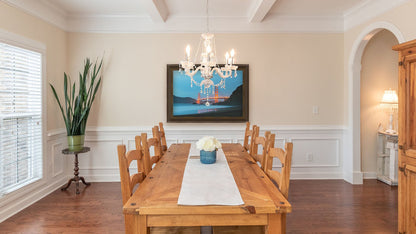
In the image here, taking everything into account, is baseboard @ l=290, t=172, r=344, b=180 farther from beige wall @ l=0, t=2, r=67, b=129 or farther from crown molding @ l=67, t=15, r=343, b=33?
beige wall @ l=0, t=2, r=67, b=129

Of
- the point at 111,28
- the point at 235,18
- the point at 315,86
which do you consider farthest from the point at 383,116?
the point at 111,28

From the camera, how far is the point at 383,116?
419 cm

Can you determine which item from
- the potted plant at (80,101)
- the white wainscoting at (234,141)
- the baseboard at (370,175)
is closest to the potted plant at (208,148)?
the white wainscoting at (234,141)

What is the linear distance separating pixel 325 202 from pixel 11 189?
12.6 ft

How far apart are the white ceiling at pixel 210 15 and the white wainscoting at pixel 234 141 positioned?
1.65 m

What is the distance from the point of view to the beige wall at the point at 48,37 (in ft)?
9.58

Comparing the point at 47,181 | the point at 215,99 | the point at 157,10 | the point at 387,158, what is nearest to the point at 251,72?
the point at 215,99

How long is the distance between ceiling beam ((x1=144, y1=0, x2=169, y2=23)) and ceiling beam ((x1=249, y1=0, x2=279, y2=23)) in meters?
1.31

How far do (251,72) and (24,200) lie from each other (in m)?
3.67

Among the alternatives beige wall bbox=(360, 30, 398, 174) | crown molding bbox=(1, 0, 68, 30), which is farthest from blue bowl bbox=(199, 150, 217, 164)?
beige wall bbox=(360, 30, 398, 174)

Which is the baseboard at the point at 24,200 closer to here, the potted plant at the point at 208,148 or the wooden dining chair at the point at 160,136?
the wooden dining chair at the point at 160,136

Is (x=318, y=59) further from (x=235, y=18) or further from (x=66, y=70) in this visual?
(x=66, y=70)

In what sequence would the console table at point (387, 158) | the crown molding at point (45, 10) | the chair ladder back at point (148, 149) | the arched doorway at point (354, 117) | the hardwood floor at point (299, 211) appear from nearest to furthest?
the chair ladder back at point (148, 149)
the hardwood floor at point (299, 211)
the crown molding at point (45, 10)
the console table at point (387, 158)
the arched doorway at point (354, 117)

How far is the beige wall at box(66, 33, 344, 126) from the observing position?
418 cm
